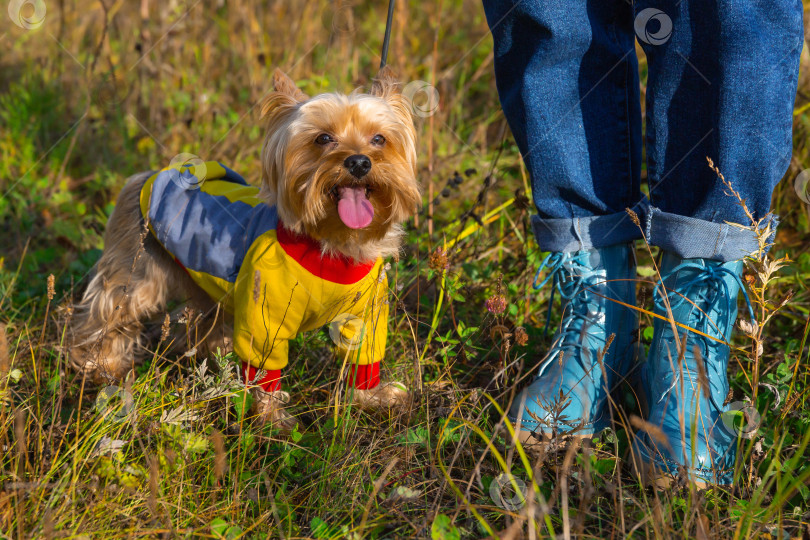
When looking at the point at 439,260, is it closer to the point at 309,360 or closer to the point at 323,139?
the point at 323,139

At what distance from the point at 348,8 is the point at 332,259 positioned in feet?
9.34

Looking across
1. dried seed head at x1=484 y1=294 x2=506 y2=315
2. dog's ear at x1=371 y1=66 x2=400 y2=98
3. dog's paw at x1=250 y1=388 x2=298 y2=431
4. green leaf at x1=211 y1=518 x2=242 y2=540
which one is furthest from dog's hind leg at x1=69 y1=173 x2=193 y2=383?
dried seed head at x1=484 y1=294 x2=506 y2=315

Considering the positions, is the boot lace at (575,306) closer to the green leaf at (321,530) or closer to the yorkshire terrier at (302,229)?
the yorkshire terrier at (302,229)

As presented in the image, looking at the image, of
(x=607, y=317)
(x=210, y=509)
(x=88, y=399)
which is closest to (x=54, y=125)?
(x=88, y=399)

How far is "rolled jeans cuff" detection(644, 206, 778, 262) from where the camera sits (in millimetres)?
1845

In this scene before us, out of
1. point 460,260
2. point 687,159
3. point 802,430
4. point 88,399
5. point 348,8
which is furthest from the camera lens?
point 348,8

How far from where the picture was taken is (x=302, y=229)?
217 cm

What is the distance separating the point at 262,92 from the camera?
14.2 ft

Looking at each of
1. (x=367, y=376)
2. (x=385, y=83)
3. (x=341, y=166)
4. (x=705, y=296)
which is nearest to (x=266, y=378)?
(x=367, y=376)

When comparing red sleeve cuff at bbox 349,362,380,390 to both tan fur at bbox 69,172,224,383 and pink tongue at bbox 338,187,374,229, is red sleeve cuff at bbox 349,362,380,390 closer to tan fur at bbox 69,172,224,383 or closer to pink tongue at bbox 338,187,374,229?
pink tongue at bbox 338,187,374,229

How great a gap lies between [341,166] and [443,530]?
1117mm

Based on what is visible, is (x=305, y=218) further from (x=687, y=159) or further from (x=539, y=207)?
(x=687, y=159)

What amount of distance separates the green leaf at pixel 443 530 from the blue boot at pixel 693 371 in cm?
55

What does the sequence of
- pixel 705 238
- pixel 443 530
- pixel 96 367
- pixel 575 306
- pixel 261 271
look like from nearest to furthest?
pixel 443 530, pixel 705 238, pixel 261 271, pixel 575 306, pixel 96 367
